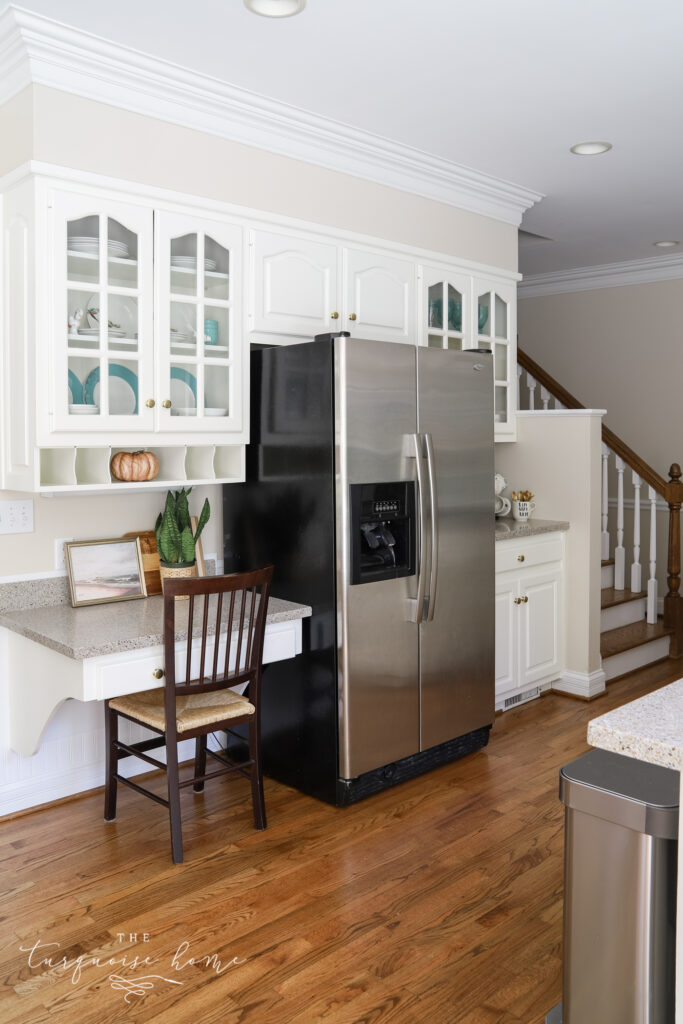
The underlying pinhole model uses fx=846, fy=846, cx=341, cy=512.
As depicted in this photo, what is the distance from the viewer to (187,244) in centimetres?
305

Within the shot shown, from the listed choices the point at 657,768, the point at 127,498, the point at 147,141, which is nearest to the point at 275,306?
the point at 147,141

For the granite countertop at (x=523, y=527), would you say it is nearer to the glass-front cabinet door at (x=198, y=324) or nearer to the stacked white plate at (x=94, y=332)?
the glass-front cabinet door at (x=198, y=324)

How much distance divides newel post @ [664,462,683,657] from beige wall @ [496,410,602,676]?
3.02ft

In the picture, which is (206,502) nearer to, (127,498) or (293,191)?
(127,498)

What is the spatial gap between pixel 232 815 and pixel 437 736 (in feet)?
2.89

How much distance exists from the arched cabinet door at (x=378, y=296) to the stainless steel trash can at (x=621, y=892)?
238 cm

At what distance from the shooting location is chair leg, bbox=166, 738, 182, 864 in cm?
269

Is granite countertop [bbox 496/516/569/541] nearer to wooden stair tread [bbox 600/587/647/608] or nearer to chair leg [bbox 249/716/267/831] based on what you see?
wooden stair tread [bbox 600/587/647/608]

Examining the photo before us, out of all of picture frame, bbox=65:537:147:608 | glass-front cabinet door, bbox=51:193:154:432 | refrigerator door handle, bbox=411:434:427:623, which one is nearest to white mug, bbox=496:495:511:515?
refrigerator door handle, bbox=411:434:427:623

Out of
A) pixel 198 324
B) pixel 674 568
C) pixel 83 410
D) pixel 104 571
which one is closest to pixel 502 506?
pixel 674 568

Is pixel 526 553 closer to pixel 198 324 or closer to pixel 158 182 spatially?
pixel 198 324

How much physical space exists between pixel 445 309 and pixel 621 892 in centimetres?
293

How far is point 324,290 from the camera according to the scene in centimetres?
349

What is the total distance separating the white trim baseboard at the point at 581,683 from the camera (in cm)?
448
